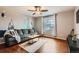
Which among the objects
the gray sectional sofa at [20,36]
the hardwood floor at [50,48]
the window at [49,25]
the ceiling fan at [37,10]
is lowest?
the hardwood floor at [50,48]

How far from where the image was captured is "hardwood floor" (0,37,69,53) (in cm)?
194

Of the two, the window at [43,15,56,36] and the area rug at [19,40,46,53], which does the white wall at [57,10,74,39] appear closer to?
the window at [43,15,56,36]

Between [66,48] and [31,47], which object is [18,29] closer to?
[31,47]

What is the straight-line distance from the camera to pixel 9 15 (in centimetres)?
193

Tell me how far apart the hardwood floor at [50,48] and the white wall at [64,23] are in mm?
132

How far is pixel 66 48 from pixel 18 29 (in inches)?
36.0

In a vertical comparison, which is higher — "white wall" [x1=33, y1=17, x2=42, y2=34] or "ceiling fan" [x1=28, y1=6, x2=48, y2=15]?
"ceiling fan" [x1=28, y1=6, x2=48, y2=15]

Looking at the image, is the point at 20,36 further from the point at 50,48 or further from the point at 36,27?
the point at 50,48

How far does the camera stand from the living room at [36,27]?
1.93 m

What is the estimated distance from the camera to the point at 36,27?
202 cm

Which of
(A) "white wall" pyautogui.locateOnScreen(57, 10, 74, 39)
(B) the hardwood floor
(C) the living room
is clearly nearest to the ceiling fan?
(C) the living room

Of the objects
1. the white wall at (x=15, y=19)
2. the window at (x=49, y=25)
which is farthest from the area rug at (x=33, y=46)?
the white wall at (x=15, y=19)

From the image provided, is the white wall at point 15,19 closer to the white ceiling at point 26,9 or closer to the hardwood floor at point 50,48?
the white ceiling at point 26,9
